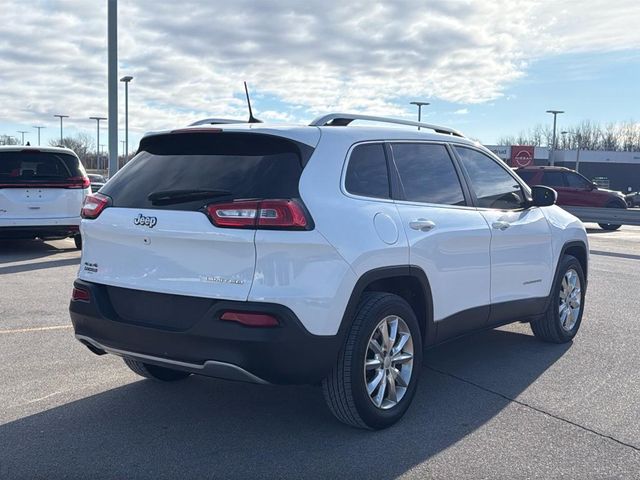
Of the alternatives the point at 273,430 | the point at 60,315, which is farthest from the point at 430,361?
the point at 60,315

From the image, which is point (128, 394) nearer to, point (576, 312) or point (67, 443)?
point (67, 443)

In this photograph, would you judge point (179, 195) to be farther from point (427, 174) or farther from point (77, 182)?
Result: point (77, 182)

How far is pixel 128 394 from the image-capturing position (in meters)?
5.01

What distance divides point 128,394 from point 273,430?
122 centimetres

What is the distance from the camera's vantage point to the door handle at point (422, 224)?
181 inches

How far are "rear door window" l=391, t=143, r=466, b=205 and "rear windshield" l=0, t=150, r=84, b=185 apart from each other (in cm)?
905

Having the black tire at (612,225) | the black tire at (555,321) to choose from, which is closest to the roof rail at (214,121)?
the black tire at (555,321)

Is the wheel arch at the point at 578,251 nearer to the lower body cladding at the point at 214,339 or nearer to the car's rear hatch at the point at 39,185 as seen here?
the lower body cladding at the point at 214,339

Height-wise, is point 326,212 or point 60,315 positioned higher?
point 326,212

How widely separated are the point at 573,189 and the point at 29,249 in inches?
695

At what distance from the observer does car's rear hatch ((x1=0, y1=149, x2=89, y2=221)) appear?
12.2m

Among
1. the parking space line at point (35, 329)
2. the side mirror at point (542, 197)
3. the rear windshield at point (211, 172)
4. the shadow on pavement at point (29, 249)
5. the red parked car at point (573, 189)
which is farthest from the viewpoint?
the red parked car at point (573, 189)

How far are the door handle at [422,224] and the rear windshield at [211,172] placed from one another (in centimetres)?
87

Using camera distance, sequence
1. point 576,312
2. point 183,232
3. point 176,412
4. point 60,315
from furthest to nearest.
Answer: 1. point 60,315
2. point 576,312
3. point 176,412
4. point 183,232
